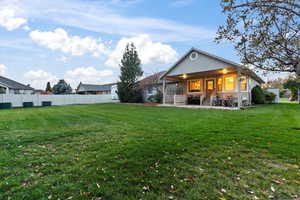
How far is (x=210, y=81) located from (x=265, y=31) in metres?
12.2

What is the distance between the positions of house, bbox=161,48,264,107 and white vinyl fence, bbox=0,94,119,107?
15.1m

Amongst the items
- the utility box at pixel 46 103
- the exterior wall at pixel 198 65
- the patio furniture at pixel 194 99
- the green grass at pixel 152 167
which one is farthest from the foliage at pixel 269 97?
the utility box at pixel 46 103

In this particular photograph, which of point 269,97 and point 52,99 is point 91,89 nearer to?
point 52,99

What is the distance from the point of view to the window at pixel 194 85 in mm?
15844

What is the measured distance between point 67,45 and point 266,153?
17.6m

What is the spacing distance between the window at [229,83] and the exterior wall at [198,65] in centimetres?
269

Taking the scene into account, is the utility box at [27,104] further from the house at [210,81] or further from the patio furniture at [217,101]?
the patio furniture at [217,101]

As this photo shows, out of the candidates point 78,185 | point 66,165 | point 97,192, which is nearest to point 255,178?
point 97,192

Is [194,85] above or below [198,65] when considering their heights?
below

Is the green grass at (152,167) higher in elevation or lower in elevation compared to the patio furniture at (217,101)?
lower

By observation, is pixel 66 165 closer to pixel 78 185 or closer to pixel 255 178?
pixel 78 185

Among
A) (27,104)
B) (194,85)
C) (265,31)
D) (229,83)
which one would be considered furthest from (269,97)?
(27,104)

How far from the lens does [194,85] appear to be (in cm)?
1620

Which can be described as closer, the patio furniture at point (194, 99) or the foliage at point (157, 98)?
the patio furniture at point (194, 99)
